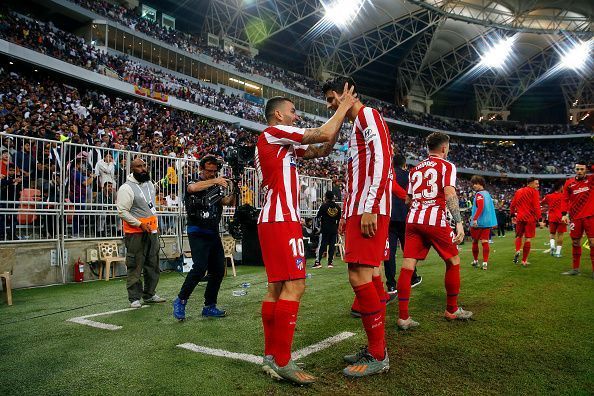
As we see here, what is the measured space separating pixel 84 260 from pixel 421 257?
6917 mm

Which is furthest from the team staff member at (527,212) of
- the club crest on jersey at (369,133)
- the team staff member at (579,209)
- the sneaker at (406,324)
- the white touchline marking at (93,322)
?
the white touchline marking at (93,322)

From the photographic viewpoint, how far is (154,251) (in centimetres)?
620

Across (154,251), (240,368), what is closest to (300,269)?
(240,368)

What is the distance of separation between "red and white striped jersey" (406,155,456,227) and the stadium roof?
107 ft

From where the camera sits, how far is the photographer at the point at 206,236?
4895 millimetres

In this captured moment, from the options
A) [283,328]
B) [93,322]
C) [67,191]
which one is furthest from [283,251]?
[67,191]

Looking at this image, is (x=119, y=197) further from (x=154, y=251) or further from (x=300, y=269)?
(x=300, y=269)

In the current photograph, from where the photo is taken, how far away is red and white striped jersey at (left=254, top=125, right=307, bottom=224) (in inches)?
121

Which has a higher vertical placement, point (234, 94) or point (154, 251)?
point (234, 94)

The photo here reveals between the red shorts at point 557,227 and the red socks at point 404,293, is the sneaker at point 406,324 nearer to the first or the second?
the red socks at point 404,293

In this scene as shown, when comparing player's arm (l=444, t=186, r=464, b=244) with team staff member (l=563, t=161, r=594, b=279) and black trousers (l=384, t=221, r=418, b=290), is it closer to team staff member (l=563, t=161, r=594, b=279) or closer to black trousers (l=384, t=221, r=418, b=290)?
black trousers (l=384, t=221, r=418, b=290)

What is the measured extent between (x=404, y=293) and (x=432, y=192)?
3.97 feet

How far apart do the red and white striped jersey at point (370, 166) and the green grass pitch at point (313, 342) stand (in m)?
1.28

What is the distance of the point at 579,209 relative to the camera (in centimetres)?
766
